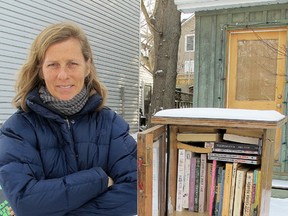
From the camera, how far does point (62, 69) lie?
4.75 ft

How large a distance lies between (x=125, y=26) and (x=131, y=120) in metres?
3.21

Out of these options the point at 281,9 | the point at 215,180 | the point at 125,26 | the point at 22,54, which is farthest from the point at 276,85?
the point at 125,26

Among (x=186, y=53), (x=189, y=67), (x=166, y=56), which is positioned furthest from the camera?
(x=186, y=53)

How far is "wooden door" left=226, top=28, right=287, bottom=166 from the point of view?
14.6 ft

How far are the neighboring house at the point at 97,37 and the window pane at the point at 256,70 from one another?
4197 millimetres

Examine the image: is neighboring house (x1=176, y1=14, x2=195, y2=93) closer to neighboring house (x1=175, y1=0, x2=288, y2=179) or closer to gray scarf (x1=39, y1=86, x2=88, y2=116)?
neighboring house (x1=175, y1=0, x2=288, y2=179)

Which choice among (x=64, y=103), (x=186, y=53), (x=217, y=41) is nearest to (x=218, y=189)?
(x=64, y=103)

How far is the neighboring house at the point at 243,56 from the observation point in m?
4.41

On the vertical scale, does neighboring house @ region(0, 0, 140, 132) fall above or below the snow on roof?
above

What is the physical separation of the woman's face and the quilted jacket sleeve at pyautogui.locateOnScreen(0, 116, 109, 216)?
21 cm

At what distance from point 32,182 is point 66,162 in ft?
0.55

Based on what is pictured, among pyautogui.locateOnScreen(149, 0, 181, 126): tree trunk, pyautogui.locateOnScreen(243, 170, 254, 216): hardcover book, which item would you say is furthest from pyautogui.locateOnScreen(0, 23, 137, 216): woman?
→ pyautogui.locateOnScreen(149, 0, 181, 126): tree trunk

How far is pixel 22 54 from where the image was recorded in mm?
6906

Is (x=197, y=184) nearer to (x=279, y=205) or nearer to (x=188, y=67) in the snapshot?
(x=279, y=205)
